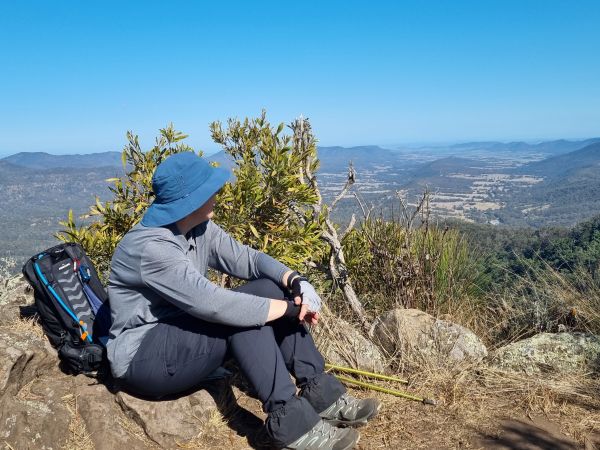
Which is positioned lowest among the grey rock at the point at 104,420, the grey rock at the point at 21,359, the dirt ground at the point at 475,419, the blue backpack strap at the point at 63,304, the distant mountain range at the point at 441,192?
the distant mountain range at the point at 441,192

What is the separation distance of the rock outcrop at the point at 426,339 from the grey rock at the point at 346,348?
0.50 feet

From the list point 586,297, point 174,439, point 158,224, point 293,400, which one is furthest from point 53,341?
point 586,297

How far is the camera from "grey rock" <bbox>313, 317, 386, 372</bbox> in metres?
3.22

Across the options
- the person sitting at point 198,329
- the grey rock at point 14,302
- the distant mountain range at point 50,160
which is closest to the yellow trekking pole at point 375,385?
the person sitting at point 198,329

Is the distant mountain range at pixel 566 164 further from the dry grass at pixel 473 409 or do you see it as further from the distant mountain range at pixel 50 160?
the dry grass at pixel 473 409

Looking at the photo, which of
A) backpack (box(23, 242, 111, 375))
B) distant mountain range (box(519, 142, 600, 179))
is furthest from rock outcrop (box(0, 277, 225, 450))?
distant mountain range (box(519, 142, 600, 179))

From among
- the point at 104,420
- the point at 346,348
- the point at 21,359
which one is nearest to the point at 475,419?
the point at 346,348

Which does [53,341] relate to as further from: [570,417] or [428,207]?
[428,207]

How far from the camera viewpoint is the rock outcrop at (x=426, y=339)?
128 inches

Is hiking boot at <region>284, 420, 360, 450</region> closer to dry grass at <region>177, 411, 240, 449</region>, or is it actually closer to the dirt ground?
the dirt ground

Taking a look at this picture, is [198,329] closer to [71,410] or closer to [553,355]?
[71,410]

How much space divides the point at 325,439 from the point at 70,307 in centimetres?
150

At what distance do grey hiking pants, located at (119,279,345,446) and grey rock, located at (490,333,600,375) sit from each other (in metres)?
1.46

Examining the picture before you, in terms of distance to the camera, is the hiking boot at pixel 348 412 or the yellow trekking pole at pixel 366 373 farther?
the yellow trekking pole at pixel 366 373
